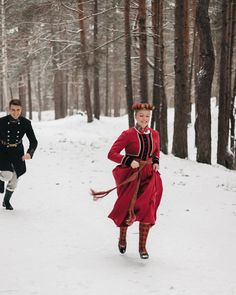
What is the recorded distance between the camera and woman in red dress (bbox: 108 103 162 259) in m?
5.25

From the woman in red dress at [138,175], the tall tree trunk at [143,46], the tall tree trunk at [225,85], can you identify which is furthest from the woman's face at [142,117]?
the tall tree trunk at [225,85]

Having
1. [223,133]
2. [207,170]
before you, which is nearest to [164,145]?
[223,133]

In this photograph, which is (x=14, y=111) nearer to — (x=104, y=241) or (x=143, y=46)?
(x=104, y=241)

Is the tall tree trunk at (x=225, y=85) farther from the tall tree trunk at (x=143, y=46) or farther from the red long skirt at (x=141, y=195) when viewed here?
the red long skirt at (x=141, y=195)

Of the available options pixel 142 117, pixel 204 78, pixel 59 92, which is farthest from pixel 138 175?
pixel 59 92

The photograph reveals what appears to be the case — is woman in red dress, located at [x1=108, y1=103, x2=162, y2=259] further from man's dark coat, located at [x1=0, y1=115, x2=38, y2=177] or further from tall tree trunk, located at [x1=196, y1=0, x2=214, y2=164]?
tall tree trunk, located at [x1=196, y1=0, x2=214, y2=164]

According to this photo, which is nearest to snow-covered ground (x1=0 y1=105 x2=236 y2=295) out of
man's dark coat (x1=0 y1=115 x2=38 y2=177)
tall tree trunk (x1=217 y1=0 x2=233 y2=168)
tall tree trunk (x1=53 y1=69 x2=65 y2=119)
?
man's dark coat (x1=0 y1=115 x2=38 y2=177)

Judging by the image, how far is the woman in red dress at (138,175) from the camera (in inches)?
207

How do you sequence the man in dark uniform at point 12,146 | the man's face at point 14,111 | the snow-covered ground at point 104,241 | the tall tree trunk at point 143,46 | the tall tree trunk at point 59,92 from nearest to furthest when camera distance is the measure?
the snow-covered ground at point 104,241 < the man's face at point 14,111 < the man in dark uniform at point 12,146 < the tall tree trunk at point 143,46 < the tall tree trunk at point 59,92

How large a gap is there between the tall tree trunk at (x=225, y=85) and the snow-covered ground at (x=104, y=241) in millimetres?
3932

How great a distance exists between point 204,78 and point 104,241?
8465 millimetres

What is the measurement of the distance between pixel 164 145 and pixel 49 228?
10322 mm

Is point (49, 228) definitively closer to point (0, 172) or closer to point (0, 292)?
point (0, 172)

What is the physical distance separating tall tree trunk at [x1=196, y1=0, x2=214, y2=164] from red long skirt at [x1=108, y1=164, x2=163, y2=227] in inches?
339
